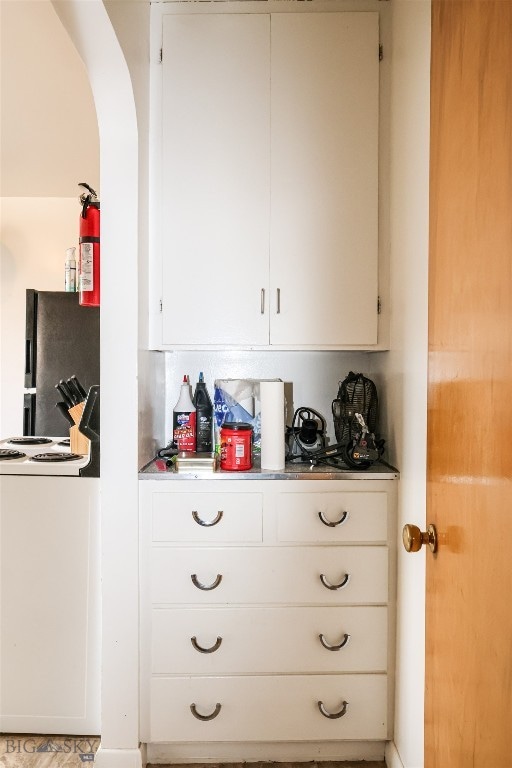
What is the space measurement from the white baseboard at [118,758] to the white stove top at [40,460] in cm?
88

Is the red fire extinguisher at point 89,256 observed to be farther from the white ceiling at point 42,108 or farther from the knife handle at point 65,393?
the white ceiling at point 42,108

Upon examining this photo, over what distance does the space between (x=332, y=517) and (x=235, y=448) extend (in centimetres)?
39

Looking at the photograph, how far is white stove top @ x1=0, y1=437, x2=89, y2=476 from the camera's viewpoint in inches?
75.5

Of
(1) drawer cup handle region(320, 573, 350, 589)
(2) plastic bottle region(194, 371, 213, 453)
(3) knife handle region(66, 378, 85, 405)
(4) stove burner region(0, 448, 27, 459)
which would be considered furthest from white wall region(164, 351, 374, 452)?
(1) drawer cup handle region(320, 573, 350, 589)

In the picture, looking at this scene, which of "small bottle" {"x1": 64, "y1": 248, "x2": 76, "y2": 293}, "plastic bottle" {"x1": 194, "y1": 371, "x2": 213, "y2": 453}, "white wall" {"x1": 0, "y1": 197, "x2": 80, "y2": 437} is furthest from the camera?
"white wall" {"x1": 0, "y1": 197, "x2": 80, "y2": 437}

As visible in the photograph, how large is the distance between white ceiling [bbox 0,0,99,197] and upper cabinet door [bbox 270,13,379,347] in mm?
974

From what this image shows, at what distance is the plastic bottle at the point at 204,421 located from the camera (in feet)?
7.09

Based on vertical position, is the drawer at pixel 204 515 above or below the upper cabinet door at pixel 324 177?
below

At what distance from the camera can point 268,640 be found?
1801 millimetres

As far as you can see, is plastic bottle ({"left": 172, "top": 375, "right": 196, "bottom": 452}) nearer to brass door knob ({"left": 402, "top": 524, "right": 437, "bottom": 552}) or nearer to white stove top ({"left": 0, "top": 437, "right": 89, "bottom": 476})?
white stove top ({"left": 0, "top": 437, "right": 89, "bottom": 476})

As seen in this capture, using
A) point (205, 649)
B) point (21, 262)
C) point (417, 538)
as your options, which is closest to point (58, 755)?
point (205, 649)

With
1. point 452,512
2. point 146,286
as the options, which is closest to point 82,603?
point 146,286

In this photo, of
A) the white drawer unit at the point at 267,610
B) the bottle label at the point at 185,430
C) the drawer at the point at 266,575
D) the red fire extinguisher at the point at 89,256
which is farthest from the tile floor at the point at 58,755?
the red fire extinguisher at the point at 89,256

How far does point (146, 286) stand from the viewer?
1941 millimetres
